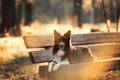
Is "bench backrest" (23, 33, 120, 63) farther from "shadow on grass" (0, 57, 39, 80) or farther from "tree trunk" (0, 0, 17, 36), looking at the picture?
"tree trunk" (0, 0, 17, 36)

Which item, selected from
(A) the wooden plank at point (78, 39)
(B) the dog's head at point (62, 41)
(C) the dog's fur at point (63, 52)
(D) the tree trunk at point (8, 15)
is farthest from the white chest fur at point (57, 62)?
(D) the tree trunk at point (8, 15)

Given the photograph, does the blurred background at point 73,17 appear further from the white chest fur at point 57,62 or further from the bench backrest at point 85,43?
the white chest fur at point 57,62

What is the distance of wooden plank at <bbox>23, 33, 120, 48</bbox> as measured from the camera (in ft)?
36.6

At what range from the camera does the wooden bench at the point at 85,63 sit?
A: 10.2 metres

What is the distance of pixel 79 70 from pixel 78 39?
75.5 inches

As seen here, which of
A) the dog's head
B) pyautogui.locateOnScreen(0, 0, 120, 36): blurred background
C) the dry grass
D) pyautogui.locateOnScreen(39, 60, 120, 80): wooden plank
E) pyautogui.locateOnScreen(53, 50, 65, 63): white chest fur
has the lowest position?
pyautogui.locateOnScreen(0, 0, 120, 36): blurred background

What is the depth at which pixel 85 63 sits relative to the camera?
10398mm

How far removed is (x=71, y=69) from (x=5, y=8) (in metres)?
13.5

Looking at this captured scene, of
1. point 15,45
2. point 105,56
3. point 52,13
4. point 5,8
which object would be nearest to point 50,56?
point 105,56

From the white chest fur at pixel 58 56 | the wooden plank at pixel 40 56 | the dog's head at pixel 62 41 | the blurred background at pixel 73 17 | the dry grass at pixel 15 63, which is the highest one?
the dog's head at pixel 62 41

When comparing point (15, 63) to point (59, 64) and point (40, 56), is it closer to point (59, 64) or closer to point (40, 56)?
point (40, 56)

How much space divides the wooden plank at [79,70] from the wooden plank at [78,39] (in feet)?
2.60

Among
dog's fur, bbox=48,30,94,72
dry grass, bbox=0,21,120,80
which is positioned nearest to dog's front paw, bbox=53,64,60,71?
dog's fur, bbox=48,30,94,72

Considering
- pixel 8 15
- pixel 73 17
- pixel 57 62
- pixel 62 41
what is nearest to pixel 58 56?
pixel 57 62
